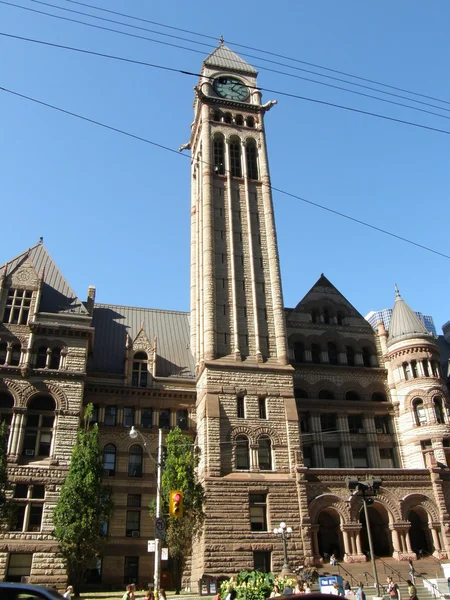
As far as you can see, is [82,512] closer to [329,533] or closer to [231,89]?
[329,533]

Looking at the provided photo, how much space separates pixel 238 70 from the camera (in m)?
59.6

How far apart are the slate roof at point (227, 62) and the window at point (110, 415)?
36.8 metres

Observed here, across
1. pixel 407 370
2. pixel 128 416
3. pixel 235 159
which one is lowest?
pixel 128 416

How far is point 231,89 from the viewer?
5809 cm

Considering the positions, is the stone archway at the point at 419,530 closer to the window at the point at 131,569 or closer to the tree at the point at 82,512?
the window at the point at 131,569

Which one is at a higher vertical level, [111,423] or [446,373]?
[446,373]

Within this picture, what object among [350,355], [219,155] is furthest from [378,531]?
[219,155]

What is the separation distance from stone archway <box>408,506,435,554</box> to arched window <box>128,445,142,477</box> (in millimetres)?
19972

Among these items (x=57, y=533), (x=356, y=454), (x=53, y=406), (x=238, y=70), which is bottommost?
(x=57, y=533)

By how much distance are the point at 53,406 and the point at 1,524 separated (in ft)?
29.4

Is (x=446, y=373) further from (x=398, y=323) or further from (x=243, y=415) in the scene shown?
(x=243, y=415)

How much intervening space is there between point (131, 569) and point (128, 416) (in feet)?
35.8

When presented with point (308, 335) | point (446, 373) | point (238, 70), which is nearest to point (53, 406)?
point (308, 335)

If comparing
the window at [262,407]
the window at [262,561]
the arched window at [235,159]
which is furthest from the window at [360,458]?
the arched window at [235,159]
